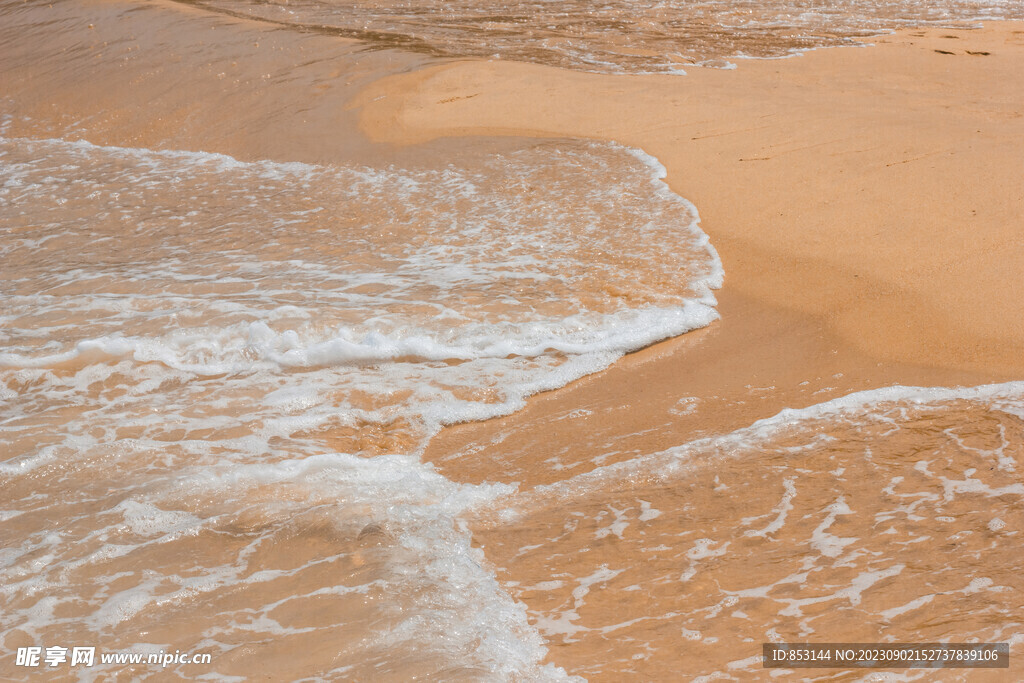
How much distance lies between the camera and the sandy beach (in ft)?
7.36

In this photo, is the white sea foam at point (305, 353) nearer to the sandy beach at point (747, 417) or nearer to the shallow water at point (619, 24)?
the sandy beach at point (747, 417)

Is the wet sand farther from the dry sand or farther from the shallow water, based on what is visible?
the shallow water

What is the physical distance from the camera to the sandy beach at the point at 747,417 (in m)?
2.24

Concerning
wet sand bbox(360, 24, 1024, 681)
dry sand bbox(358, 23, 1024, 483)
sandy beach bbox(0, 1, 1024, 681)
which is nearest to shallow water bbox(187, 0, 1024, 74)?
dry sand bbox(358, 23, 1024, 483)

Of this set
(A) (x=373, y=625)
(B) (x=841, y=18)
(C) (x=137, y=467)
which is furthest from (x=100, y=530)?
(B) (x=841, y=18)

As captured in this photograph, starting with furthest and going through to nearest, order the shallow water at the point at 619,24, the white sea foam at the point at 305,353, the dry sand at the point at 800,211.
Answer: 1. the shallow water at the point at 619,24
2. the dry sand at the point at 800,211
3. the white sea foam at the point at 305,353

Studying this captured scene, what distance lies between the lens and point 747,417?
3.08m

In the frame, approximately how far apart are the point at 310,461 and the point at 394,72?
529 centimetres

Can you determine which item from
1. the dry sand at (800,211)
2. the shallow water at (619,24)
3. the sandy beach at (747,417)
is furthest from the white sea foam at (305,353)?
the shallow water at (619,24)

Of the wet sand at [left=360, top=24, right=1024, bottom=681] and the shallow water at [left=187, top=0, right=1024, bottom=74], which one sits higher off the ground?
the shallow water at [left=187, top=0, right=1024, bottom=74]

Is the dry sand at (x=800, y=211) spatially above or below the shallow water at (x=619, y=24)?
below

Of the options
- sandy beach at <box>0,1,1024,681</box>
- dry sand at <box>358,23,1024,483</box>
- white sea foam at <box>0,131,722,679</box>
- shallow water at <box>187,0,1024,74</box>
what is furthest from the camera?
shallow water at <box>187,0,1024,74</box>

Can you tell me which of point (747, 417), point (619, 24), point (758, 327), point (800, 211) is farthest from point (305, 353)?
point (619, 24)

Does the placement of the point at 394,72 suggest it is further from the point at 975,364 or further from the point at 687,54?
the point at 975,364
